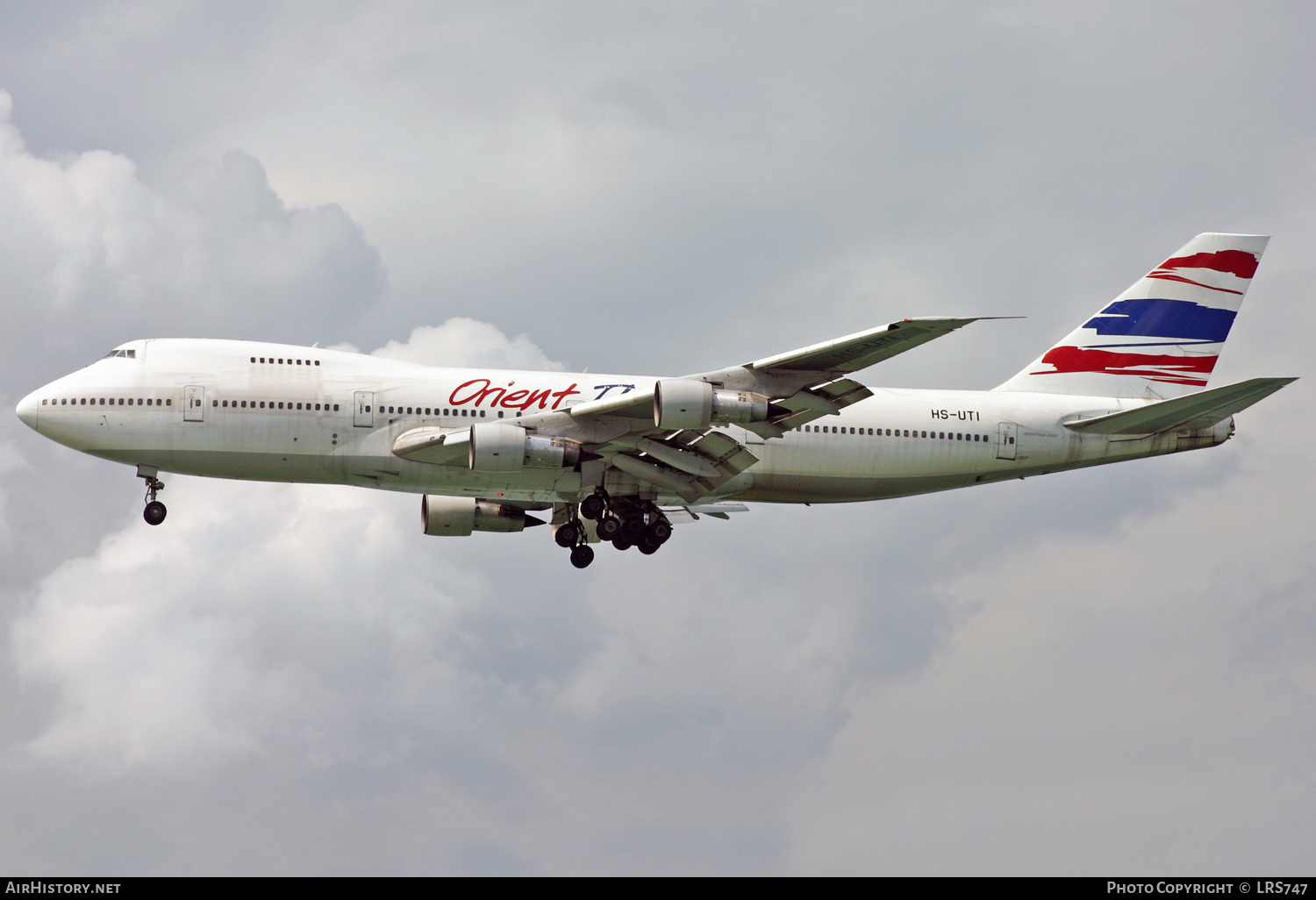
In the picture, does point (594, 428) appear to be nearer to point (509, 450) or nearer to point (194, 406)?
point (509, 450)

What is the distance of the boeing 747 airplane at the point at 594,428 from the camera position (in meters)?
39.2

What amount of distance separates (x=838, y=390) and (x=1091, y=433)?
11.7 meters

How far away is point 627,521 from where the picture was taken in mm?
43625

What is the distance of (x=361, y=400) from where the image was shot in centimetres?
4166

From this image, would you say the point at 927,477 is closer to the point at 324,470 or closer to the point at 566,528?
the point at 566,528

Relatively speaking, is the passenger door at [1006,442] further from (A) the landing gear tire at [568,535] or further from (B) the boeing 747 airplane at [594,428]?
(A) the landing gear tire at [568,535]

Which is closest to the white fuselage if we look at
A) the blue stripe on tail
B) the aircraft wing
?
the aircraft wing

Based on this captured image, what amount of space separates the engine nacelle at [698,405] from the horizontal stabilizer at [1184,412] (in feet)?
43.1

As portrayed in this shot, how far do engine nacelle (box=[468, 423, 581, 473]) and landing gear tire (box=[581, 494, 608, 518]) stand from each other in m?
3.16

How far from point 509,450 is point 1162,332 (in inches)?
976

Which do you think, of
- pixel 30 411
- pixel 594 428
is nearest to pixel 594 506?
pixel 594 428

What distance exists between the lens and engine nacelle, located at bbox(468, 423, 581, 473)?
39.2 meters
